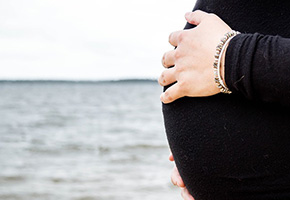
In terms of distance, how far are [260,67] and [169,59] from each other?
0.95 feet

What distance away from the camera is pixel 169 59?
1.15 meters

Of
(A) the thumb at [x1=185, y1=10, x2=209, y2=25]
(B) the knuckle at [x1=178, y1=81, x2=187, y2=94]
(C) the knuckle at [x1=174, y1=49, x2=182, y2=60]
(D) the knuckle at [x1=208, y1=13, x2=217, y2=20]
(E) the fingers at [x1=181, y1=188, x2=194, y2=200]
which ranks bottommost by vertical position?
(E) the fingers at [x1=181, y1=188, x2=194, y2=200]

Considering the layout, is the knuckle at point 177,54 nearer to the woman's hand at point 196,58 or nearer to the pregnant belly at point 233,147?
the woman's hand at point 196,58

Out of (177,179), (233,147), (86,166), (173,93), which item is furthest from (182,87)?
(86,166)

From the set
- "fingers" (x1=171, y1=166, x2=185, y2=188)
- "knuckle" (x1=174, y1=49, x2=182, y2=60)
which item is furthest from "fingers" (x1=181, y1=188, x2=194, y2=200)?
"knuckle" (x1=174, y1=49, x2=182, y2=60)

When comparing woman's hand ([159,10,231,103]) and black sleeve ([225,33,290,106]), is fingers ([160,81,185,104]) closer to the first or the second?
woman's hand ([159,10,231,103])

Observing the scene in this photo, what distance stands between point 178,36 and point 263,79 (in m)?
0.28

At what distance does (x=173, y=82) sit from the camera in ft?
3.78

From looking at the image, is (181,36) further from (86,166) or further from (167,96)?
(86,166)

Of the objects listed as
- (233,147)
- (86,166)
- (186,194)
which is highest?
(233,147)

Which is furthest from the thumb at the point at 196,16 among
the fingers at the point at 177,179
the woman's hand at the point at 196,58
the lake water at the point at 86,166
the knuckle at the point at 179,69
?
the lake water at the point at 86,166

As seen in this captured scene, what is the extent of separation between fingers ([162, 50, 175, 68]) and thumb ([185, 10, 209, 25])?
3.6 inches

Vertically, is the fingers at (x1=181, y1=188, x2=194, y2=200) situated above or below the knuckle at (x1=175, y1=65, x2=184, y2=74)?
below

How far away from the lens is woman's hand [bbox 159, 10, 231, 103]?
101 cm
